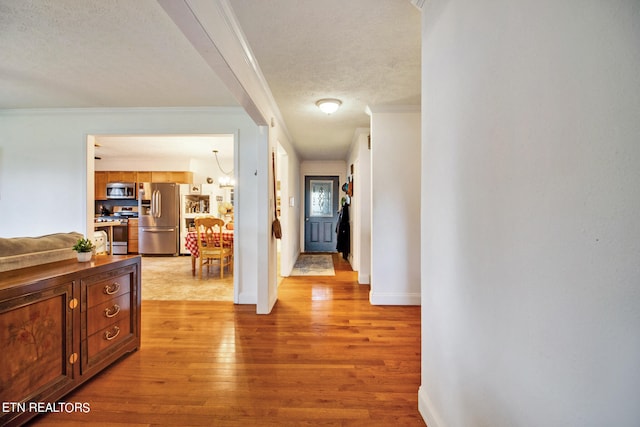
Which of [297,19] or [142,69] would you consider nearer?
[297,19]

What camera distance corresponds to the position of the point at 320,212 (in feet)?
22.0

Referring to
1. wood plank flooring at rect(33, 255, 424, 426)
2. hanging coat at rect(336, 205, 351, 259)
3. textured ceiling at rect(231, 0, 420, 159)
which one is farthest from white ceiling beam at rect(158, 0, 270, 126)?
hanging coat at rect(336, 205, 351, 259)

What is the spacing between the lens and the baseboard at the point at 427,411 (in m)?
1.30

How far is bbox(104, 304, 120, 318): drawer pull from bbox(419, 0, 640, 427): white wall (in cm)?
206

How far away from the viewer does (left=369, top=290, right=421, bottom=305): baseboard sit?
316 centimetres

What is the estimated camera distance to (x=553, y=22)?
25.7 inches

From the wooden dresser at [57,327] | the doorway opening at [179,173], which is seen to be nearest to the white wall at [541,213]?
the wooden dresser at [57,327]

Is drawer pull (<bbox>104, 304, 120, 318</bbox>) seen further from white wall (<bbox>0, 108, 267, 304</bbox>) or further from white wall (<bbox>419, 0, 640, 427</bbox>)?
white wall (<bbox>419, 0, 640, 427</bbox>)

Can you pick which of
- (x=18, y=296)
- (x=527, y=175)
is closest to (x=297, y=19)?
(x=527, y=175)

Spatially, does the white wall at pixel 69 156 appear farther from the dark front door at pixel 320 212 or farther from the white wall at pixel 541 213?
the dark front door at pixel 320 212

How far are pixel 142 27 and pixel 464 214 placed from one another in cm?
225

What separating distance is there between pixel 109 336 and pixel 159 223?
16.5 ft

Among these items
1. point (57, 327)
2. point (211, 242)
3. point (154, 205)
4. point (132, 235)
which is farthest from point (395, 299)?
point (132, 235)

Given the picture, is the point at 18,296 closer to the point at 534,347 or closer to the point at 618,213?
the point at 534,347
